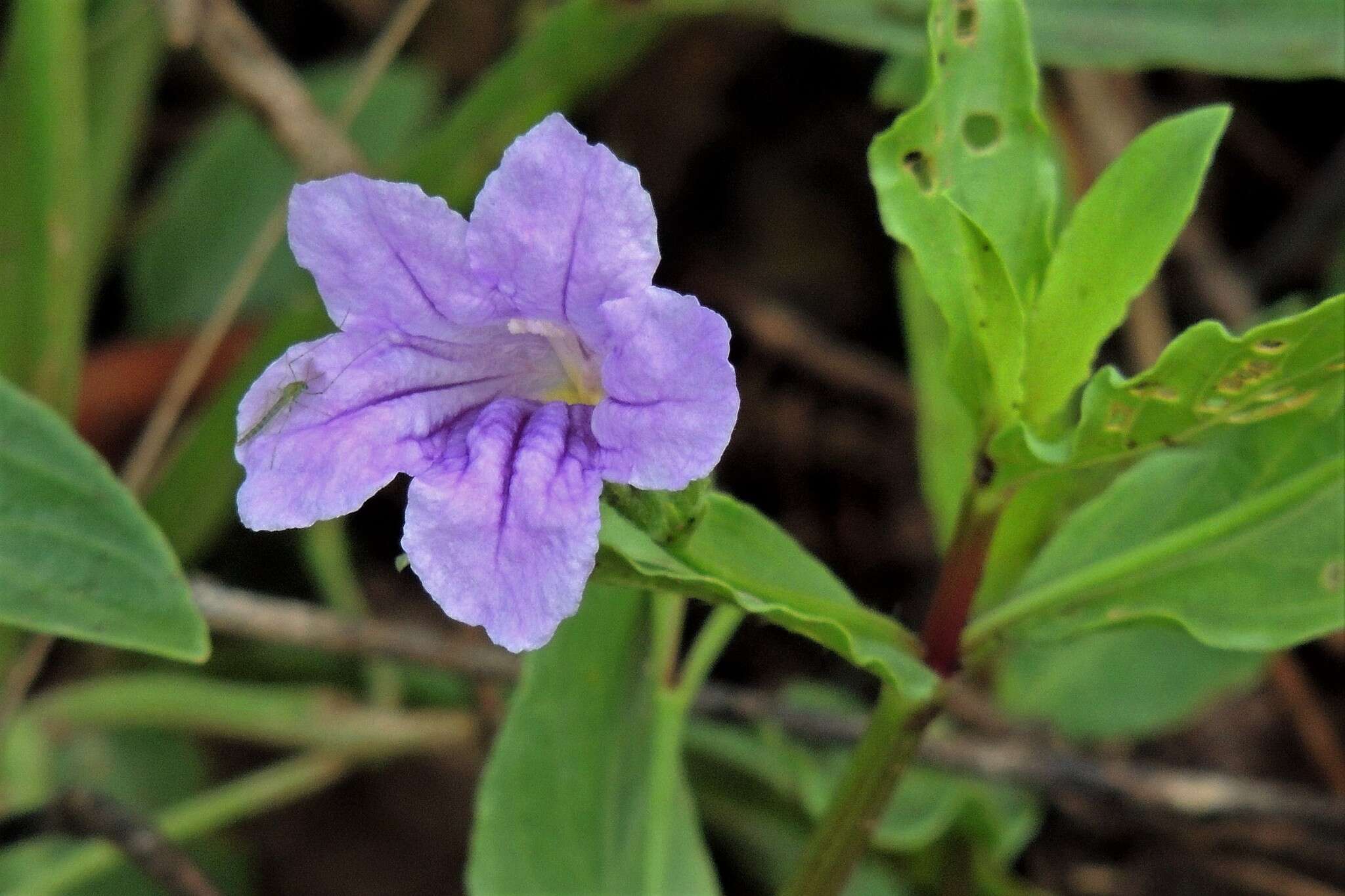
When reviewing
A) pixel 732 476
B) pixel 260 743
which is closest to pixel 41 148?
pixel 260 743

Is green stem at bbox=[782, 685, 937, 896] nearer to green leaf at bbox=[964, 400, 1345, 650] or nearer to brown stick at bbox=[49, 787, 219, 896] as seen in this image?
green leaf at bbox=[964, 400, 1345, 650]

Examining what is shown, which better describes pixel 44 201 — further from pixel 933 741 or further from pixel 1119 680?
pixel 1119 680

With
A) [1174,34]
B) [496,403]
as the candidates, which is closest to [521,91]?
[1174,34]

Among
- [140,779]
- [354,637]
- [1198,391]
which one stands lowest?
[140,779]

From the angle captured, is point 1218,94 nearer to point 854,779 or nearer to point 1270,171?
point 1270,171

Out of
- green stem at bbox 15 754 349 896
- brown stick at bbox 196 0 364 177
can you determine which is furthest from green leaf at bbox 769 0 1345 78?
green stem at bbox 15 754 349 896

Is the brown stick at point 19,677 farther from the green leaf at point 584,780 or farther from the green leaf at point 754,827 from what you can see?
the green leaf at point 754,827
